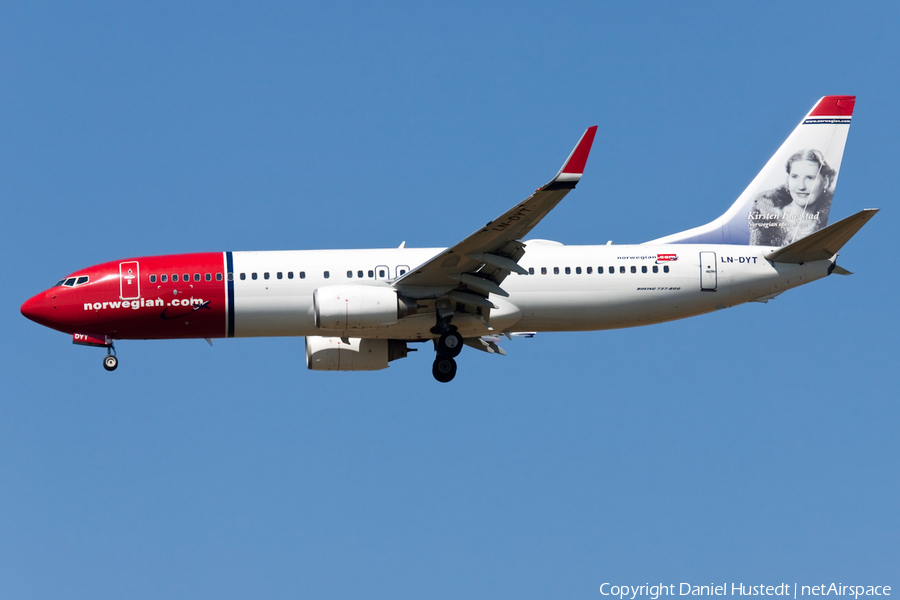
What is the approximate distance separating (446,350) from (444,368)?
58cm

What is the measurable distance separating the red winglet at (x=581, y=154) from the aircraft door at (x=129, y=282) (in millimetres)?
13052

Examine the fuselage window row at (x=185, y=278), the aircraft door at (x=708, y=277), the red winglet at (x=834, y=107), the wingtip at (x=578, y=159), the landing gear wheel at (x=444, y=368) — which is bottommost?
the landing gear wheel at (x=444, y=368)

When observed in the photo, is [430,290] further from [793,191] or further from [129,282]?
[793,191]

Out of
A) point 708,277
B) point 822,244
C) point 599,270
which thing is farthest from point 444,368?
point 822,244

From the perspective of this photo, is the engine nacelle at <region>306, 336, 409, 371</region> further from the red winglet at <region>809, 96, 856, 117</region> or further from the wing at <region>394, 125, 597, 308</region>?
the red winglet at <region>809, 96, 856, 117</region>

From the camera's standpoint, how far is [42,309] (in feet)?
103

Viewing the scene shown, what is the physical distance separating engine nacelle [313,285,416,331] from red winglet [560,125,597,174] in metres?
6.82

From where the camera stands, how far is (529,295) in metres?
31.2

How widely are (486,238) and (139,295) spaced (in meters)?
10.2

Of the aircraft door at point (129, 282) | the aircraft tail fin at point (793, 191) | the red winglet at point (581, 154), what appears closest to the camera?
the red winglet at point (581, 154)

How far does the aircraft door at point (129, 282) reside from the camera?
3106 centimetres

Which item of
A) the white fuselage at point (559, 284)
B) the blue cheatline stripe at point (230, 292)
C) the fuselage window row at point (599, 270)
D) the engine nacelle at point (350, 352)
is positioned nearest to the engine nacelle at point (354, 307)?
the white fuselage at point (559, 284)

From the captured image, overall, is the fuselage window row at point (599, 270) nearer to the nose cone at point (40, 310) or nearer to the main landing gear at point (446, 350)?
the main landing gear at point (446, 350)

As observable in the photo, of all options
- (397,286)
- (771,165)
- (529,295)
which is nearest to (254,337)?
(397,286)
